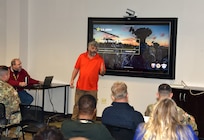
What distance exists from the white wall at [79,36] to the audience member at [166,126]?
4.03 metres

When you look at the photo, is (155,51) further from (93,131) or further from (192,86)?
(93,131)

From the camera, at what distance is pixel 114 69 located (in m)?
7.36

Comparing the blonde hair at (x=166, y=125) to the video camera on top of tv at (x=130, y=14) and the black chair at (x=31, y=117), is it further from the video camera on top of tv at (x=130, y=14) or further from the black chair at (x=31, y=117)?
the video camera on top of tv at (x=130, y=14)

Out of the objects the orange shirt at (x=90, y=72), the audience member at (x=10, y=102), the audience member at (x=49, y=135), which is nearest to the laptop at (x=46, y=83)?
the orange shirt at (x=90, y=72)

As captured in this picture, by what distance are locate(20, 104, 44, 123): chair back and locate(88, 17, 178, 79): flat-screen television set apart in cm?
286

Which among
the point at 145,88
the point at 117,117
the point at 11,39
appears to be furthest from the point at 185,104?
the point at 11,39

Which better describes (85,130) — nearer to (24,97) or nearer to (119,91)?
(119,91)

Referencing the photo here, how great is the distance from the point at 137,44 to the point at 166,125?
451 cm

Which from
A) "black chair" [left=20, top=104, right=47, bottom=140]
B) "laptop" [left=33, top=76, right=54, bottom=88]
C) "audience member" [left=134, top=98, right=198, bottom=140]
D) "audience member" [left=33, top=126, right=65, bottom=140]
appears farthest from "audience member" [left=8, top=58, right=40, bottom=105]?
"audience member" [left=33, top=126, right=65, bottom=140]

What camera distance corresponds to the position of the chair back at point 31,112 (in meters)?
4.70

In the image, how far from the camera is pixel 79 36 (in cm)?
767

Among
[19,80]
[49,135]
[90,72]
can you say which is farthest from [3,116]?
[49,135]

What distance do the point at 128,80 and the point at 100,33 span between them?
3.68 feet

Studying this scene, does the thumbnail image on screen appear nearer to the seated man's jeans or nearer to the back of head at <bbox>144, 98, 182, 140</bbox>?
the seated man's jeans
